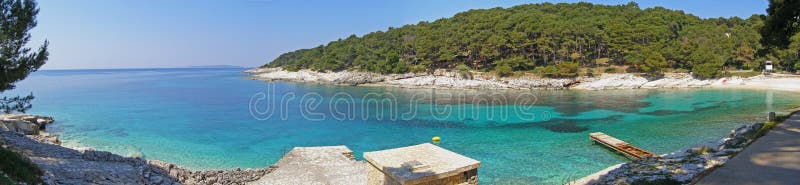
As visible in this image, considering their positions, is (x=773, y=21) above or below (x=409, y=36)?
below

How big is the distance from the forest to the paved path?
4428cm

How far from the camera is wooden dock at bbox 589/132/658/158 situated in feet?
51.4

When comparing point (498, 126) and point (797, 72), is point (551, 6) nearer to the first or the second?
point (797, 72)

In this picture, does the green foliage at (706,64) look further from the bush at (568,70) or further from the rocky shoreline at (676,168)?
the rocky shoreline at (676,168)

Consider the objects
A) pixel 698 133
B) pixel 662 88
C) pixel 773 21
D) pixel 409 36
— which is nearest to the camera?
pixel 773 21

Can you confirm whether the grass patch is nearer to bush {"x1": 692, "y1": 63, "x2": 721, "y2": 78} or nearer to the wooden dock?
the wooden dock

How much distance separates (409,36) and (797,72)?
62792 millimetres

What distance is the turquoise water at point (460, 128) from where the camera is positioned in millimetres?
17391

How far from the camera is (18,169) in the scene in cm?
771

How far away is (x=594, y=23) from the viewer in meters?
65.5

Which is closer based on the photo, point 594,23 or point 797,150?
point 797,150

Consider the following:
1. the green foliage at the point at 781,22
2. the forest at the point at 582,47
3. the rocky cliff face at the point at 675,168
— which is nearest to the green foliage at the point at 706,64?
the forest at the point at 582,47

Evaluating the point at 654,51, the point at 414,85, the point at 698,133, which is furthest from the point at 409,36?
the point at 698,133

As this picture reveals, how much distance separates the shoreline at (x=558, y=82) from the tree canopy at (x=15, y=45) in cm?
4996
